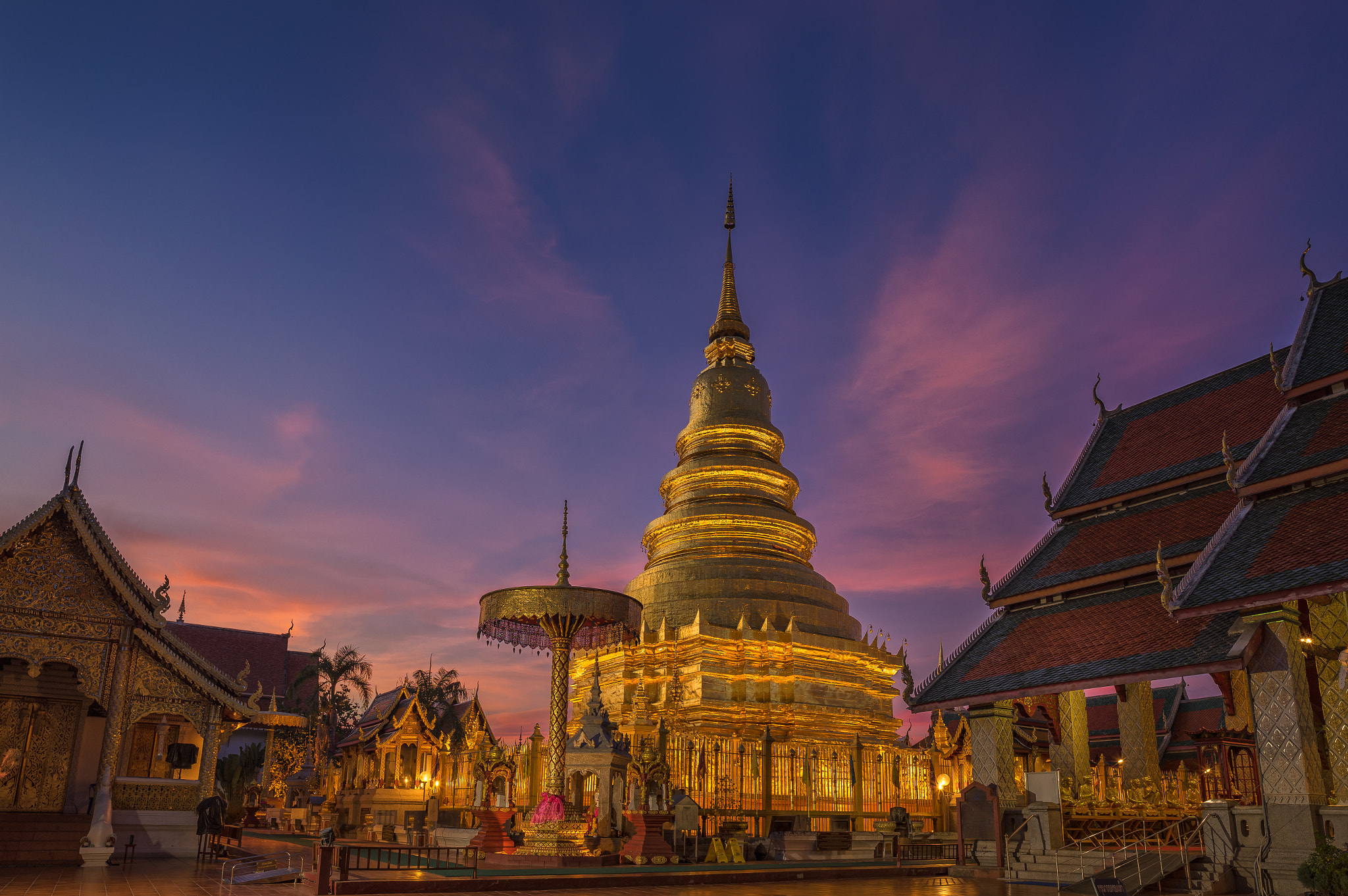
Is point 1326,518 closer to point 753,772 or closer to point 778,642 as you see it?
point 753,772

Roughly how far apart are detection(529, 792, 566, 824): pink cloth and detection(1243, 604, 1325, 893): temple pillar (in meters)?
13.0

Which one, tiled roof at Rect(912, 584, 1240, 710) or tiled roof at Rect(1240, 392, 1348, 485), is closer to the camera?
tiled roof at Rect(1240, 392, 1348, 485)

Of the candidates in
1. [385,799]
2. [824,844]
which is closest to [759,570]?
[824,844]

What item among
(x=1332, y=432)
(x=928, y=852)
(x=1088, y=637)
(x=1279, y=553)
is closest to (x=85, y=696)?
(x=928, y=852)

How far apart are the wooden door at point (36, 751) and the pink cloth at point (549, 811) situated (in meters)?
9.25

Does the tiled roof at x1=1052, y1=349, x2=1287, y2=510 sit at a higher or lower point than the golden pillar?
higher

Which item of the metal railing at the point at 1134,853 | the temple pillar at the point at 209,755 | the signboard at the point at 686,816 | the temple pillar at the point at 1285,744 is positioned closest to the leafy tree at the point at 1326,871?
the temple pillar at the point at 1285,744

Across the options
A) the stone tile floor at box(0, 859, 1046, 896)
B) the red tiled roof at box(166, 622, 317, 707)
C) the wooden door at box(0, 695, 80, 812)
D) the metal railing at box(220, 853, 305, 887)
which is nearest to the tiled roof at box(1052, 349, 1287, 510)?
the stone tile floor at box(0, 859, 1046, 896)

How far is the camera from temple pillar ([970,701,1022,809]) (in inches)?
708

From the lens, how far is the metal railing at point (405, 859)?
14493 mm

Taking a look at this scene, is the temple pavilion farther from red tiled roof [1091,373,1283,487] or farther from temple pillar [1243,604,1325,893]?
red tiled roof [1091,373,1283,487]

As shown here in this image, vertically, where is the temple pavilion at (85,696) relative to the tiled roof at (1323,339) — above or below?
below

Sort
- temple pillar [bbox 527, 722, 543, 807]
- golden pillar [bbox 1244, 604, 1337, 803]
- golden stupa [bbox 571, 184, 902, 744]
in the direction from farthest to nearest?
golden stupa [bbox 571, 184, 902, 744], temple pillar [bbox 527, 722, 543, 807], golden pillar [bbox 1244, 604, 1337, 803]

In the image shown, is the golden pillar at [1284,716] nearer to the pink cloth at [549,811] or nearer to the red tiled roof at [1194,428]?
the red tiled roof at [1194,428]
